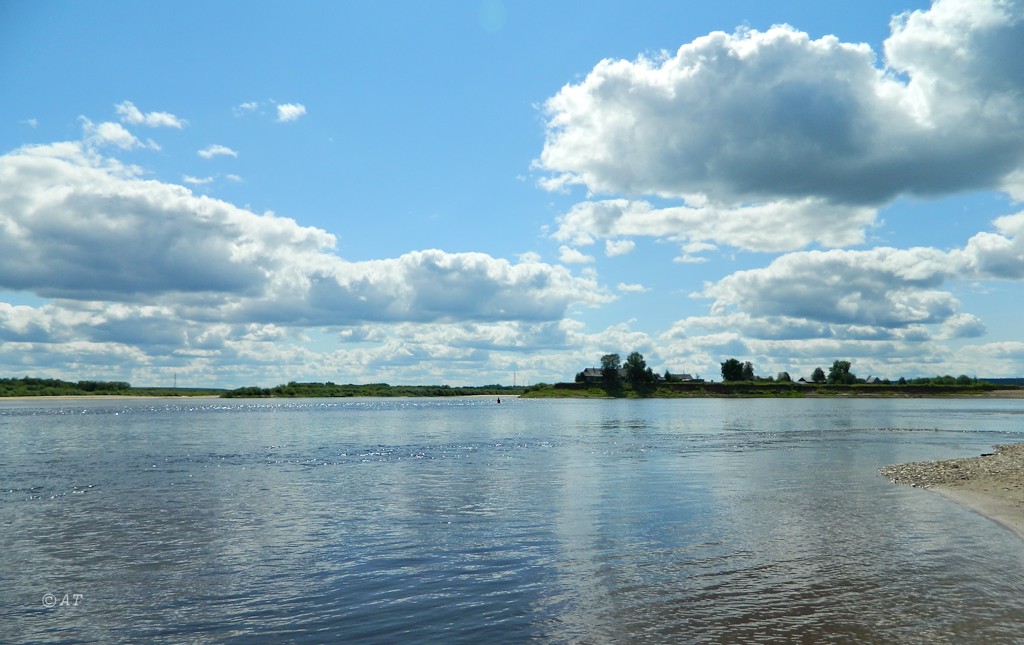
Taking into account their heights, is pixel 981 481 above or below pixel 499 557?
above

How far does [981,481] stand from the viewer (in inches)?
1496

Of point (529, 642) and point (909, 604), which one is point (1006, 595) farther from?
point (529, 642)

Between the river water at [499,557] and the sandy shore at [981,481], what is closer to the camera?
the river water at [499,557]

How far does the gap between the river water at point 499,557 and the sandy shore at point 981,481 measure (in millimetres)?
1290

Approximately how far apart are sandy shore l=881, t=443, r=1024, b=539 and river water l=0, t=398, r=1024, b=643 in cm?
129

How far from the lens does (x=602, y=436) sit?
81.6m

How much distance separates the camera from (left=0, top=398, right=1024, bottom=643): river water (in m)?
16.6

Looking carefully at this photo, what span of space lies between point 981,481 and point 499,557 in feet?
95.8

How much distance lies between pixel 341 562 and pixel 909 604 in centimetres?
1576

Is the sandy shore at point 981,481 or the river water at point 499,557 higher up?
the sandy shore at point 981,481

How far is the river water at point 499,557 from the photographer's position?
16.6m

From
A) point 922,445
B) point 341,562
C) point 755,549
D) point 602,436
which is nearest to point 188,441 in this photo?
point 602,436

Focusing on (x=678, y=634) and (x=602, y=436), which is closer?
(x=678, y=634)

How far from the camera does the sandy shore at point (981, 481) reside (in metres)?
29.9
